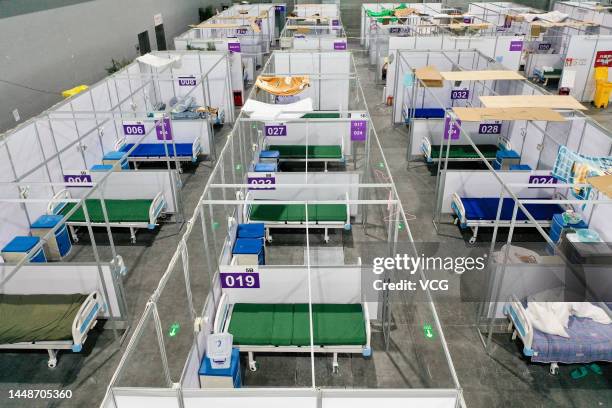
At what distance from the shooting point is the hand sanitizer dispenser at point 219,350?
260 inches

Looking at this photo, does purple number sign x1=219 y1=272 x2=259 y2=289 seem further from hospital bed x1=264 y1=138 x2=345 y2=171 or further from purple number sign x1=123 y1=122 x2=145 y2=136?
purple number sign x1=123 y1=122 x2=145 y2=136

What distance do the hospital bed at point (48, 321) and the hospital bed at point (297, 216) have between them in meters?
3.90

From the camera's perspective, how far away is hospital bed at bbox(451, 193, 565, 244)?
35.2 ft

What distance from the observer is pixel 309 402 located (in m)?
4.75

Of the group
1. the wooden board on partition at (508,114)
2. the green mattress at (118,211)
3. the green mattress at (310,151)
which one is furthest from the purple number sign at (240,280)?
the green mattress at (310,151)

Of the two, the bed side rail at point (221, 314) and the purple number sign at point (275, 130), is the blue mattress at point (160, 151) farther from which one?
the bed side rail at point (221, 314)

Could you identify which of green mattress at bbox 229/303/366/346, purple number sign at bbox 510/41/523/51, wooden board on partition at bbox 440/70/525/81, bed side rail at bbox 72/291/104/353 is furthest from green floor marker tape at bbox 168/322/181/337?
purple number sign at bbox 510/41/523/51

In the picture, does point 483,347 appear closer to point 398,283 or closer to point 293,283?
point 398,283

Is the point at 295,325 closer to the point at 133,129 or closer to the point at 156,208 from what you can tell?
the point at 156,208

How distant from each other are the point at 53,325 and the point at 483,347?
24.2ft

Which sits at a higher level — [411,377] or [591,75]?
[591,75]

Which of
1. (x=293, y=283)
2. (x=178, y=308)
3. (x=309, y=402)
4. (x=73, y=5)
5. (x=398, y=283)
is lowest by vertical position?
(x=178, y=308)

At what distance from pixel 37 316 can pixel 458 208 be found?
9.08 m

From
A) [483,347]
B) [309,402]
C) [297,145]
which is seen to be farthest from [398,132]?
[309,402]
